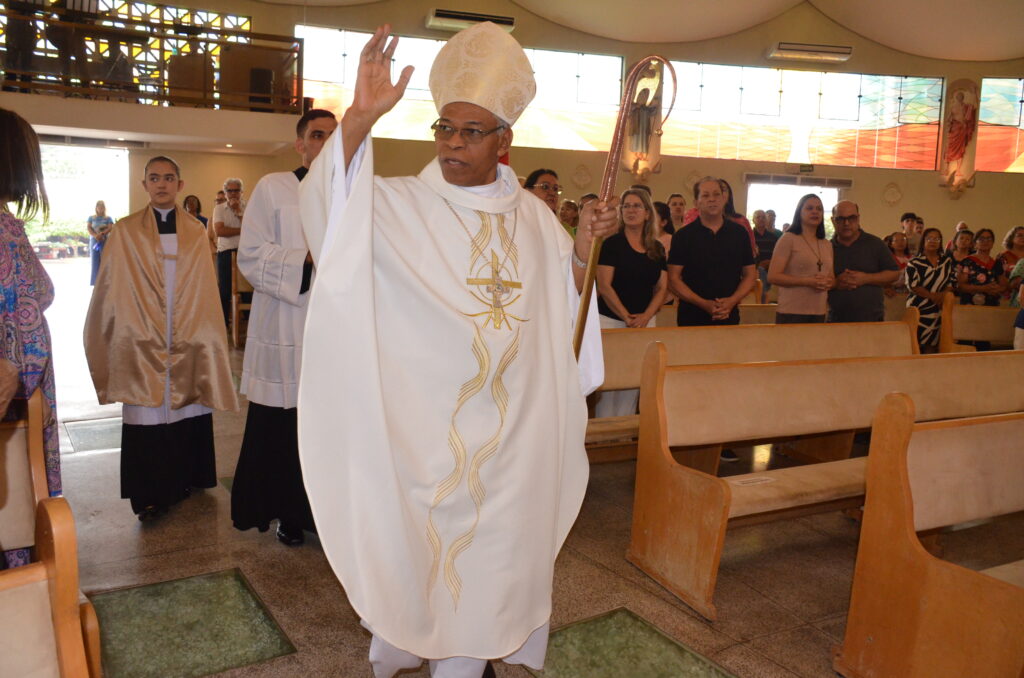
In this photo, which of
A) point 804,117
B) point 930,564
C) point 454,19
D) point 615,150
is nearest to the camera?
point 615,150

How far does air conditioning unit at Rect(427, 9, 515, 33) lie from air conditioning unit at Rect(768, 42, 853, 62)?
17.5ft

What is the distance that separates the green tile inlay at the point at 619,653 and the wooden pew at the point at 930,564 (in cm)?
51

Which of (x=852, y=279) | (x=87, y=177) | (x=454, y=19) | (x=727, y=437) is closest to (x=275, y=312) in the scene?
(x=727, y=437)

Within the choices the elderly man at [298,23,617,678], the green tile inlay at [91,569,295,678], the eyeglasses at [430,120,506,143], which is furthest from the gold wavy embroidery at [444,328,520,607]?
the green tile inlay at [91,569,295,678]

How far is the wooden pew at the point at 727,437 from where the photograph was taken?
3.16 meters

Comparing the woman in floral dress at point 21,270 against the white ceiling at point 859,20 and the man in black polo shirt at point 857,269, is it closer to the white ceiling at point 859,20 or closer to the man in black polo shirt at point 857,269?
the man in black polo shirt at point 857,269

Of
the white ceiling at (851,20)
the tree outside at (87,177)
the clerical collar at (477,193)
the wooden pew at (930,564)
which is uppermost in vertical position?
the white ceiling at (851,20)

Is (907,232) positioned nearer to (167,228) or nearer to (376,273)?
(167,228)

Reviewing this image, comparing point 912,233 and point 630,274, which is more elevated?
point 912,233

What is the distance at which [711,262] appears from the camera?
16.3 ft

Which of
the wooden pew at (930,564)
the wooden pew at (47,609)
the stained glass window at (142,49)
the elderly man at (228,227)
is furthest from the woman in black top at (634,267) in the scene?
the stained glass window at (142,49)

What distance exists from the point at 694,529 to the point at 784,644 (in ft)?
1.71

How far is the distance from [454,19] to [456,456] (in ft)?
45.1

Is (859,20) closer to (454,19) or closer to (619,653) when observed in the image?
(454,19)
